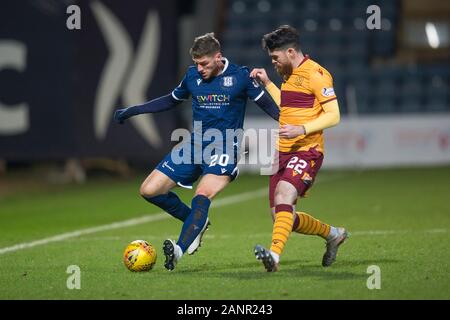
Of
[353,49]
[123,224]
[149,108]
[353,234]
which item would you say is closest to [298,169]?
[149,108]

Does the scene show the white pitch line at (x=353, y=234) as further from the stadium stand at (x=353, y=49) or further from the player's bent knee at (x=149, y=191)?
the stadium stand at (x=353, y=49)

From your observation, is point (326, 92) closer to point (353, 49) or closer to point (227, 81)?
point (227, 81)

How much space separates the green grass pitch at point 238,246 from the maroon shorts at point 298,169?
68cm

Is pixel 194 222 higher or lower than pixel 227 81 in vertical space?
lower

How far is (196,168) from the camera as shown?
8703 mm

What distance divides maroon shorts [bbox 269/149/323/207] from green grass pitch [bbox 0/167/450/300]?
68cm

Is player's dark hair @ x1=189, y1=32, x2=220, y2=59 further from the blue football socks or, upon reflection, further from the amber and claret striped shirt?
the blue football socks

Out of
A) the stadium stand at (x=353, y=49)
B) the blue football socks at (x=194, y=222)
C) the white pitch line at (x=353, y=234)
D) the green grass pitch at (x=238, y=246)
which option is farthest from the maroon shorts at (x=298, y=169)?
the stadium stand at (x=353, y=49)

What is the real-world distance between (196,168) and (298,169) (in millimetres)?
1027

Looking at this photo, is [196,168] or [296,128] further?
[196,168]

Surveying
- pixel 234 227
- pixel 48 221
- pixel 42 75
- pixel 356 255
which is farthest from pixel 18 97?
pixel 356 255

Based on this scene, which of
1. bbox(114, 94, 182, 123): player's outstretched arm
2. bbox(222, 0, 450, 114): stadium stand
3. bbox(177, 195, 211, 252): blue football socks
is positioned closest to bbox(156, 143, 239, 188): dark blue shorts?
bbox(177, 195, 211, 252): blue football socks

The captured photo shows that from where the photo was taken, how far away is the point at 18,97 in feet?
57.4

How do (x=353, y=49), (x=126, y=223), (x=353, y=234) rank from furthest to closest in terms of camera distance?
(x=353, y=49), (x=126, y=223), (x=353, y=234)
